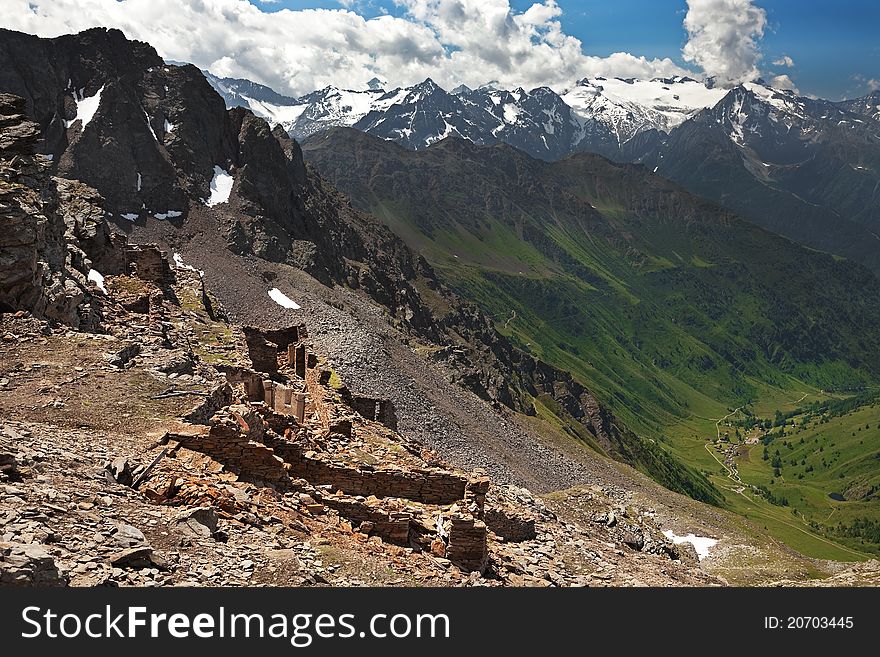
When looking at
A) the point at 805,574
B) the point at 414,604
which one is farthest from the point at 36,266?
the point at 805,574

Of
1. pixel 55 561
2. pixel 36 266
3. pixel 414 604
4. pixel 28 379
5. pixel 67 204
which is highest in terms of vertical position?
pixel 67 204

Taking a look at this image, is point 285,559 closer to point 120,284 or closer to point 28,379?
point 28,379

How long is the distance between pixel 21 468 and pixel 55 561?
498cm

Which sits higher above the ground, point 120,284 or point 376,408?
point 120,284

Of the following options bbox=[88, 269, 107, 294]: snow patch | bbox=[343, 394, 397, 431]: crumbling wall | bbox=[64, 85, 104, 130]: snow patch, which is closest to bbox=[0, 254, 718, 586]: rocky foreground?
bbox=[88, 269, 107, 294]: snow patch

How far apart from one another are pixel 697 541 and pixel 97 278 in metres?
59.5

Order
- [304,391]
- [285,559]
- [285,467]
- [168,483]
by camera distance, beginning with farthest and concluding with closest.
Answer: [304,391] → [285,467] → [168,483] → [285,559]

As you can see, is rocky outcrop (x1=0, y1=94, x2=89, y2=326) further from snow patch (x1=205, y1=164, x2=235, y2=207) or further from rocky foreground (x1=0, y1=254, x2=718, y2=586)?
snow patch (x1=205, y1=164, x2=235, y2=207)

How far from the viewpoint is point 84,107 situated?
149375 mm

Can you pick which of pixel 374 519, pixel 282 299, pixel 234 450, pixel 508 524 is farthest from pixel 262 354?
pixel 282 299

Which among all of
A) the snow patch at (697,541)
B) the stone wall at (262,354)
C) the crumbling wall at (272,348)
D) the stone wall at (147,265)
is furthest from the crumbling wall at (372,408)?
the snow patch at (697,541)

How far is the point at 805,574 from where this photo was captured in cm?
5841

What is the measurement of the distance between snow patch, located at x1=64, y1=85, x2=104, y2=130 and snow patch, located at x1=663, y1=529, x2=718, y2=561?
135 m

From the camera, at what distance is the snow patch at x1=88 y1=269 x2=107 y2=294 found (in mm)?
48994
